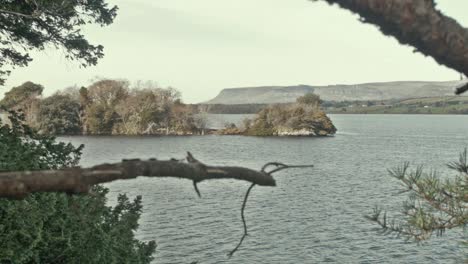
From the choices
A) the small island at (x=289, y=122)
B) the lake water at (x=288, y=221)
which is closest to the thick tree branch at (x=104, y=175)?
the lake water at (x=288, y=221)

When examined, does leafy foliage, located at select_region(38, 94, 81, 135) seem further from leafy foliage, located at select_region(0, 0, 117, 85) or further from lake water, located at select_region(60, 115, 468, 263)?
leafy foliage, located at select_region(0, 0, 117, 85)

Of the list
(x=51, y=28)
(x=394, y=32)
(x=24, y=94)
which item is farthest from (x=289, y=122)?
(x=394, y=32)

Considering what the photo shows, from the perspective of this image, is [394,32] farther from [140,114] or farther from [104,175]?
[140,114]

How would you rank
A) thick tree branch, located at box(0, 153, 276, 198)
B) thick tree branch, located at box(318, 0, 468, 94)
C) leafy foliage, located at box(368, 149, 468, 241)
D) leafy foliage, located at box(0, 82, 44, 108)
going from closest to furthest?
thick tree branch, located at box(0, 153, 276, 198) < thick tree branch, located at box(318, 0, 468, 94) < leafy foliage, located at box(368, 149, 468, 241) < leafy foliage, located at box(0, 82, 44, 108)

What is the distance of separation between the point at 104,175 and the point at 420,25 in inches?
66.5

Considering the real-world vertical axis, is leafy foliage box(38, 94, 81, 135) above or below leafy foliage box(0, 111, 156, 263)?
above

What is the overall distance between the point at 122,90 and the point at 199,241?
99.6m

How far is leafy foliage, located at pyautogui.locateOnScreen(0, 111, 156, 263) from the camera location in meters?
10.1

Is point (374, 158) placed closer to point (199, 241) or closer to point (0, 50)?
point (199, 241)

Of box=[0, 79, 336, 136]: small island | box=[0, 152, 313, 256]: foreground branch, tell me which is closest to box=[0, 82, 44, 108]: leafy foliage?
box=[0, 79, 336, 136]: small island

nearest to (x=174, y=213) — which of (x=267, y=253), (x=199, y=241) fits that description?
(x=199, y=241)

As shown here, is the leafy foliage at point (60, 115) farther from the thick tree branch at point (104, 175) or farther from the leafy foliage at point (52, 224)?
the thick tree branch at point (104, 175)

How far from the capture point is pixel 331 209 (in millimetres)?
37094

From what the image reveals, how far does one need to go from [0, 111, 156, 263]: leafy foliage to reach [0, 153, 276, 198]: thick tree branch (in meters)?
7.20
